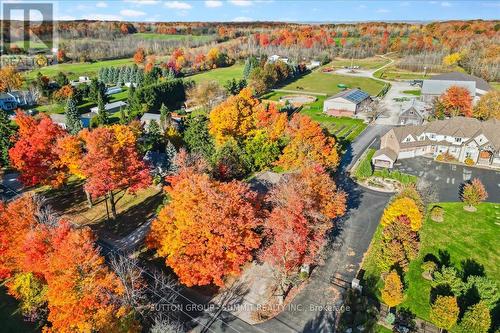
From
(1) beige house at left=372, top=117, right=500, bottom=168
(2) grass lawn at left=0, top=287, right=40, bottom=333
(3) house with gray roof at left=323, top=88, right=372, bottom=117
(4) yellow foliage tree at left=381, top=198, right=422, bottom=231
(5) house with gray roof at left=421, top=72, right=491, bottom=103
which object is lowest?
(2) grass lawn at left=0, top=287, right=40, bottom=333

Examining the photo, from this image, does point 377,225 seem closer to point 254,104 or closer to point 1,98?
point 254,104

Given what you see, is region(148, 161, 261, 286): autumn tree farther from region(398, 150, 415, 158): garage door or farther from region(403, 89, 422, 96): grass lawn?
region(403, 89, 422, 96): grass lawn

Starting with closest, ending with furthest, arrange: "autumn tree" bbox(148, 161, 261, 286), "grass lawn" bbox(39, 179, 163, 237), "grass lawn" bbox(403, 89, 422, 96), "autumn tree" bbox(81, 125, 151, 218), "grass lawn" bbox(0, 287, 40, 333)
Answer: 1. "autumn tree" bbox(148, 161, 261, 286)
2. "grass lawn" bbox(0, 287, 40, 333)
3. "autumn tree" bbox(81, 125, 151, 218)
4. "grass lawn" bbox(39, 179, 163, 237)
5. "grass lawn" bbox(403, 89, 422, 96)

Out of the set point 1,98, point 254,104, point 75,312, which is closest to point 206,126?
point 254,104

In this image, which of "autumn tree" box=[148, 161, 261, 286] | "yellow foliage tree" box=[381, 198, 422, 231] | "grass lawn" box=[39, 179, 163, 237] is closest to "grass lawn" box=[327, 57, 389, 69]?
"yellow foliage tree" box=[381, 198, 422, 231]

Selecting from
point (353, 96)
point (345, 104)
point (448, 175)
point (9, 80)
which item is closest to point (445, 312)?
point (448, 175)

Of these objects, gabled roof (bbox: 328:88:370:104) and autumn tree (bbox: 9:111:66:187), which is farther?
gabled roof (bbox: 328:88:370:104)

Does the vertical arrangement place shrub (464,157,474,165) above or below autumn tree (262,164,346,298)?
above

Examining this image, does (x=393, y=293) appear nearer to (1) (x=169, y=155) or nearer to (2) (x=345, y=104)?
(1) (x=169, y=155)
